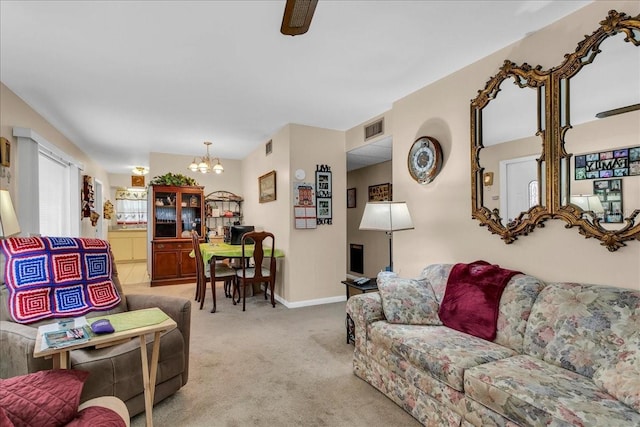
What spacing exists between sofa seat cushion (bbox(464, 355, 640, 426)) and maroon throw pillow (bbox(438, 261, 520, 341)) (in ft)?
1.22

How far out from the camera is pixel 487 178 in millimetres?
2537

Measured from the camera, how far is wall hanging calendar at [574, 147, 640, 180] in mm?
1760

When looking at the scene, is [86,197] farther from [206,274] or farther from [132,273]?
[206,274]

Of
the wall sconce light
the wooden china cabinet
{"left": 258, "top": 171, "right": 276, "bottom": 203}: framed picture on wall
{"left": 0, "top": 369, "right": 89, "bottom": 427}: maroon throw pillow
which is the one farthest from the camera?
the wooden china cabinet

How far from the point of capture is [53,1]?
1.87 metres

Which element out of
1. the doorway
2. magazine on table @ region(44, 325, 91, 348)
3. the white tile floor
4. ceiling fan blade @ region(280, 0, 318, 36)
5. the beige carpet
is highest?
ceiling fan blade @ region(280, 0, 318, 36)

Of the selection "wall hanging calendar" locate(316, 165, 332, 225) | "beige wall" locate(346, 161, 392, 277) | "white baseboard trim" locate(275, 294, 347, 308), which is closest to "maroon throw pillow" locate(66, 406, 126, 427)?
"white baseboard trim" locate(275, 294, 347, 308)

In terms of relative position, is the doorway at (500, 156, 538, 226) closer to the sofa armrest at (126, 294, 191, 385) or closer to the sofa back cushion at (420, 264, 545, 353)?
the sofa back cushion at (420, 264, 545, 353)

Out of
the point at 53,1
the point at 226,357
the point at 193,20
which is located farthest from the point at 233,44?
the point at 226,357

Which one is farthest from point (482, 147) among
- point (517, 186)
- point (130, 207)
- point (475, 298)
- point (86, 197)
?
point (130, 207)

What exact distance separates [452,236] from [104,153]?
6.31 meters

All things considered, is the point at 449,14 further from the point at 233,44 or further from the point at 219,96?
the point at 219,96

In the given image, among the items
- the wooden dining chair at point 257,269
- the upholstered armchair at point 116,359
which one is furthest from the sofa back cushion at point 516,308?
the wooden dining chair at point 257,269

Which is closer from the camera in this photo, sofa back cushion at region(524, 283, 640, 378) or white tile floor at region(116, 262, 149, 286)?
sofa back cushion at region(524, 283, 640, 378)
